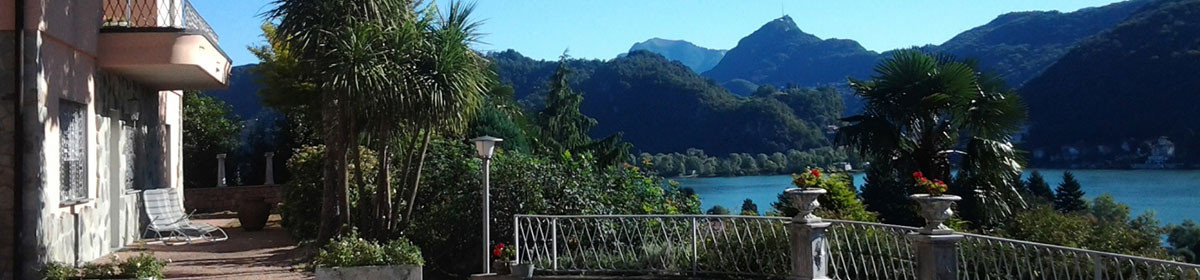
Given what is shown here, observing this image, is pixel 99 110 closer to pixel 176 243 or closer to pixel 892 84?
pixel 176 243

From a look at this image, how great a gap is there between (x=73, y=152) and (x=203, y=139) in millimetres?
16038

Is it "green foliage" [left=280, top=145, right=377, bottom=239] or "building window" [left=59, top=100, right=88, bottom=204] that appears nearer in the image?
"building window" [left=59, top=100, right=88, bottom=204]

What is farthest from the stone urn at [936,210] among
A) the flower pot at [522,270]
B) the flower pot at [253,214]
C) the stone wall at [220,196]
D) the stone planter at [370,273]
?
the stone wall at [220,196]

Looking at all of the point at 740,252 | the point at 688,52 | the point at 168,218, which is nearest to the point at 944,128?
the point at 740,252

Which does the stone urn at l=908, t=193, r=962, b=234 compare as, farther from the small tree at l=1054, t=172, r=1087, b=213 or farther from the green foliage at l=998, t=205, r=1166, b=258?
the small tree at l=1054, t=172, r=1087, b=213

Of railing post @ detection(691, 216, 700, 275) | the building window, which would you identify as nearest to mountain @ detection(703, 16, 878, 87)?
railing post @ detection(691, 216, 700, 275)

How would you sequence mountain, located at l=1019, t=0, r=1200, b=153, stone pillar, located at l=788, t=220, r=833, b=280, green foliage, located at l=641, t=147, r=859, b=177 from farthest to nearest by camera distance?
green foliage, located at l=641, t=147, r=859, b=177
mountain, located at l=1019, t=0, r=1200, b=153
stone pillar, located at l=788, t=220, r=833, b=280

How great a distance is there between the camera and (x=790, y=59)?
96062mm

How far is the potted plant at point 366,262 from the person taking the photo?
7023 millimetres

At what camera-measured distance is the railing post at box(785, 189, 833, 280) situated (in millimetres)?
7348

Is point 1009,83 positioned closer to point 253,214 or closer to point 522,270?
point 253,214

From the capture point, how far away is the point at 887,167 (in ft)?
43.4

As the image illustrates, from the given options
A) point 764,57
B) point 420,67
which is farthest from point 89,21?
point 764,57

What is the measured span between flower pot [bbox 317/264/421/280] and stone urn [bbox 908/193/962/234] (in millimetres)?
3594
